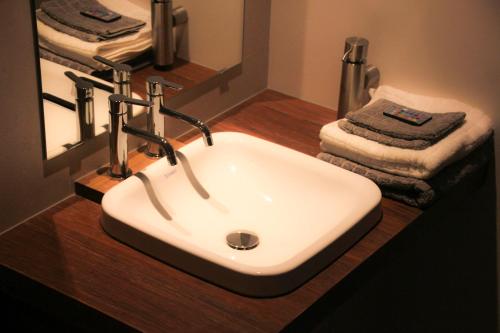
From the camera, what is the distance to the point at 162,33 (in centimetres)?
181

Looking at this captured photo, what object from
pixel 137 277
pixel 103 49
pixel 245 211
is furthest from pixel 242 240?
pixel 103 49

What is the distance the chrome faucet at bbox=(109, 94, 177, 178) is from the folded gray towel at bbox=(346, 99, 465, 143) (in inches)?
18.3

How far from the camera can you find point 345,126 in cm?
179

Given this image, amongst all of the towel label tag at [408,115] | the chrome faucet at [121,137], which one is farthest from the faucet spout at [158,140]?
the towel label tag at [408,115]

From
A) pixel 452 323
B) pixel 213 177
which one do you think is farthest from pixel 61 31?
pixel 452 323

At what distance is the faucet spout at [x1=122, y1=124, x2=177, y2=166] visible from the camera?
1.54 meters

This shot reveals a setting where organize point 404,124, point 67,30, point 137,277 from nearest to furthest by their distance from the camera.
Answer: point 137,277, point 67,30, point 404,124

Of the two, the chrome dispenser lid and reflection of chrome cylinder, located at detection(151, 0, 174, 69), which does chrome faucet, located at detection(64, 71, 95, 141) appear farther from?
the chrome dispenser lid

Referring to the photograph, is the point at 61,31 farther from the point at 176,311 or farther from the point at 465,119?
the point at 465,119

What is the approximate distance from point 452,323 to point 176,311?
3.69 feet

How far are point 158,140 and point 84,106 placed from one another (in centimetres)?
17

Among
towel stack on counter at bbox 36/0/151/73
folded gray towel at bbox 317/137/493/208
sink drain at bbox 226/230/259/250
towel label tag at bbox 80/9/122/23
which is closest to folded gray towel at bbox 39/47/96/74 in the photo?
towel stack on counter at bbox 36/0/151/73

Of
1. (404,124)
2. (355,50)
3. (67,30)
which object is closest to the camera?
(67,30)

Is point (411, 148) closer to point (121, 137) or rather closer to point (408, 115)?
point (408, 115)
